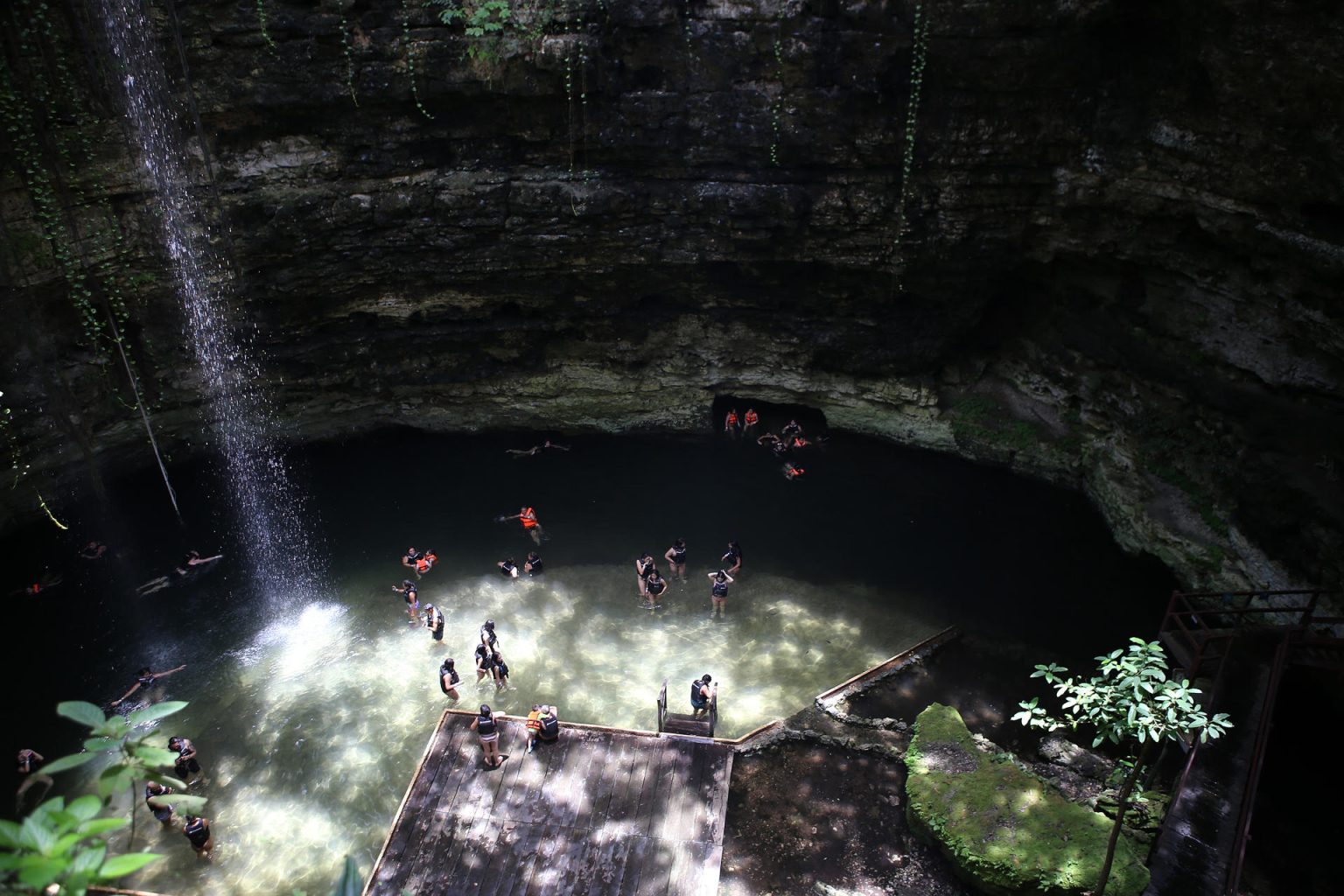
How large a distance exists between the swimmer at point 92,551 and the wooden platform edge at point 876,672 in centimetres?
1578

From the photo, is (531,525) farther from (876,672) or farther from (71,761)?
(71,761)

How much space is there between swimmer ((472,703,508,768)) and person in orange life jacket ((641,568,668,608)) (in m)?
4.54

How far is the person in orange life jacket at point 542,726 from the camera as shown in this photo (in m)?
12.3

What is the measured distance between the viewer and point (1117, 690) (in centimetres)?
793

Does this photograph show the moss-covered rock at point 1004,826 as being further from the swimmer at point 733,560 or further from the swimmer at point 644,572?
the swimmer at point 644,572

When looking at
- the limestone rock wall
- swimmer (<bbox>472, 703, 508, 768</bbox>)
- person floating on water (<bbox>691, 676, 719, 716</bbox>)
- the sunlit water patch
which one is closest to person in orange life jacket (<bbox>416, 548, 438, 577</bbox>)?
the sunlit water patch

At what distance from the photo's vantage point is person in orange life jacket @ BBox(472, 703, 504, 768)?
39.9 ft

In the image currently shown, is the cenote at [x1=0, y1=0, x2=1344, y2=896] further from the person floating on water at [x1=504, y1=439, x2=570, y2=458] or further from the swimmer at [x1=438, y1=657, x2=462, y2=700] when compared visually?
the swimmer at [x1=438, y1=657, x2=462, y2=700]

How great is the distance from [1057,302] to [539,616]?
13.9m

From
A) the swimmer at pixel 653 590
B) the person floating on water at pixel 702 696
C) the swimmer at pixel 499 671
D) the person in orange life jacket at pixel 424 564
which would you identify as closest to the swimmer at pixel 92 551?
the person in orange life jacket at pixel 424 564

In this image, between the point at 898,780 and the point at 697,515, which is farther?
the point at 697,515

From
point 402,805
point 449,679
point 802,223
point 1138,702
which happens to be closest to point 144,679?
point 449,679

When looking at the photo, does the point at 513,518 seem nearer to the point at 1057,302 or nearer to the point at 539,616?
the point at 539,616

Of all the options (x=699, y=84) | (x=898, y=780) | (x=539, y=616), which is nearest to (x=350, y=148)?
(x=699, y=84)
